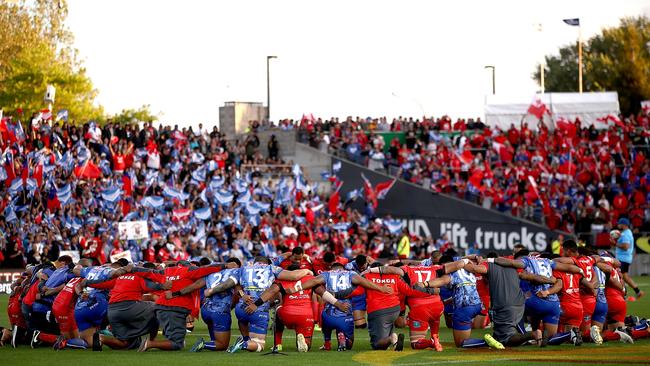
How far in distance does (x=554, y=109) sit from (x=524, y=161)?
8.91 m

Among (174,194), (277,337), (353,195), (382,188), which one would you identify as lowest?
(277,337)

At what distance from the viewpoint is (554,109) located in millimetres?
59625

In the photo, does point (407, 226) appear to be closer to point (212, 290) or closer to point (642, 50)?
point (212, 290)

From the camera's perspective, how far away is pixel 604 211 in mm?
47250

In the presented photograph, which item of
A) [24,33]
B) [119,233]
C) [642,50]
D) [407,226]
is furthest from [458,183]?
[642,50]

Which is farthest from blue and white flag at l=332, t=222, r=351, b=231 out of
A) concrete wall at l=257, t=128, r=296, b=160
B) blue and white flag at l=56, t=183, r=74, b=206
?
blue and white flag at l=56, t=183, r=74, b=206

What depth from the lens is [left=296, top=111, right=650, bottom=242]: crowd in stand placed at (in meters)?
48.5

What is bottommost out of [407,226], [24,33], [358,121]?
[407,226]

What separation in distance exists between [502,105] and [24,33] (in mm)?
27827

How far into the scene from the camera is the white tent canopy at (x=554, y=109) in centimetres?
5912

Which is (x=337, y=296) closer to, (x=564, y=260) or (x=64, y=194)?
(x=564, y=260)

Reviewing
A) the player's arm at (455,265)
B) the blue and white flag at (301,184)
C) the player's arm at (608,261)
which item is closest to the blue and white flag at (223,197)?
the blue and white flag at (301,184)

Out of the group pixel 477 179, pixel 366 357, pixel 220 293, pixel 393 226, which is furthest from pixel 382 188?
pixel 366 357

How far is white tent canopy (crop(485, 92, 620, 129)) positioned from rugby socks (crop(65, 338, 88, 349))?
39.9 meters
